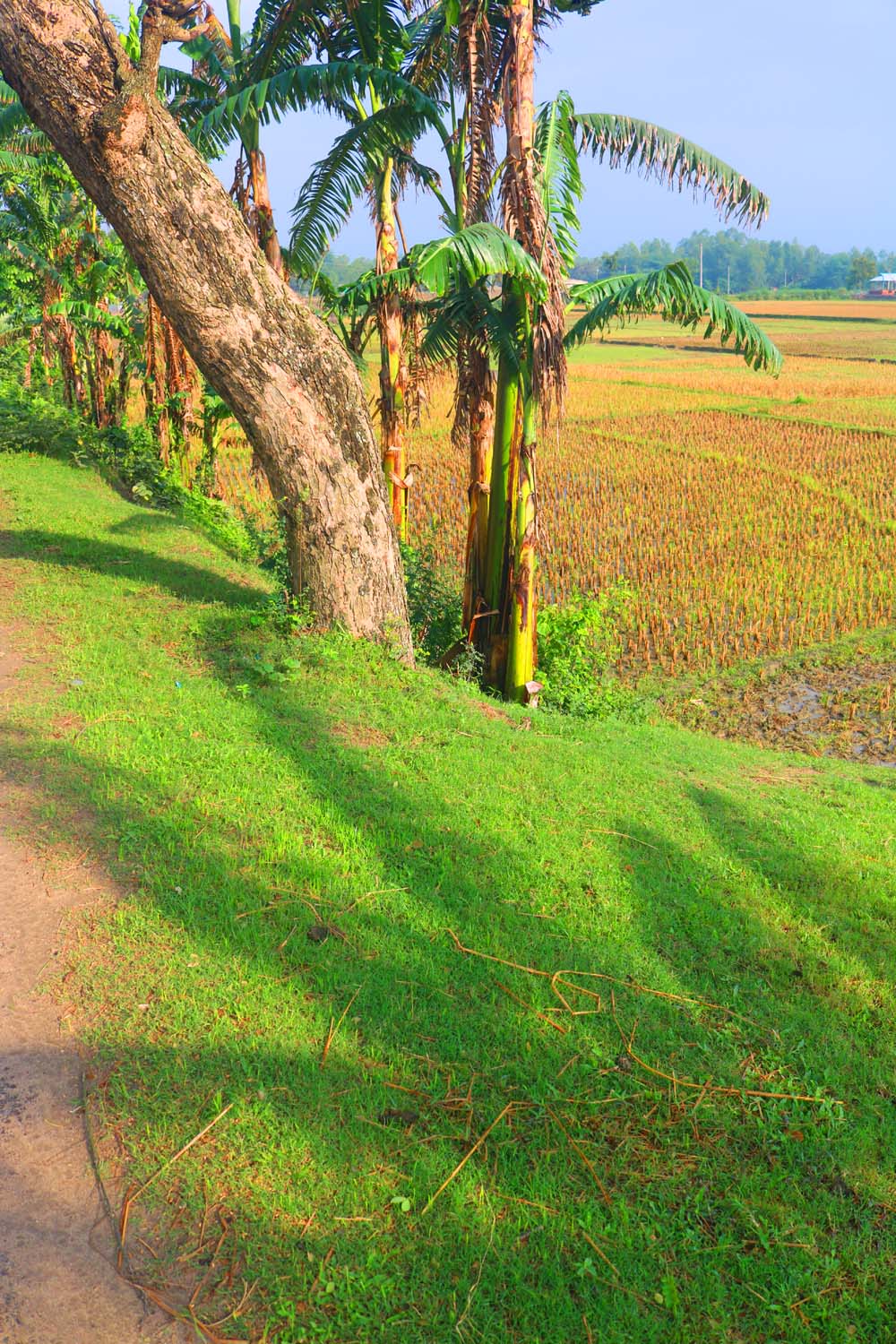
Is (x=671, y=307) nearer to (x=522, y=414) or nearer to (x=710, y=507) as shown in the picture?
(x=522, y=414)

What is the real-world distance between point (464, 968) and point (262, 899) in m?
0.79

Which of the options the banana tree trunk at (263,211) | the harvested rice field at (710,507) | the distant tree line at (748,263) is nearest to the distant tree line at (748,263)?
the distant tree line at (748,263)

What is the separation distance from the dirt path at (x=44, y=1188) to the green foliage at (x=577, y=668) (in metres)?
4.91

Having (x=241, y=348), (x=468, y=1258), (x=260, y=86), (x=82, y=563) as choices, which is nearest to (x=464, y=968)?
(x=468, y=1258)

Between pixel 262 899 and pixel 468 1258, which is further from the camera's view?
pixel 262 899

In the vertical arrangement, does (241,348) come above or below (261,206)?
below

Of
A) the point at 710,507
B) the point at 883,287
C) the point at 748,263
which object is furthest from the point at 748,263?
the point at 710,507

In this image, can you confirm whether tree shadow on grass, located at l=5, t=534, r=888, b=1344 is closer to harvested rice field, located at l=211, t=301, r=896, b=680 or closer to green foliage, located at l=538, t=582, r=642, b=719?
green foliage, located at l=538, t=582, r=642, b=719

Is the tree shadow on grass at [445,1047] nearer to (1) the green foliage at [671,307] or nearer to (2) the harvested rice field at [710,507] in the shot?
(1) the green foliage at [671,307]

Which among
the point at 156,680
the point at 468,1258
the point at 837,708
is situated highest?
the point at 156,680

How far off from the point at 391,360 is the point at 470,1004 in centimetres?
724

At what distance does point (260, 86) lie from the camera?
291 inches

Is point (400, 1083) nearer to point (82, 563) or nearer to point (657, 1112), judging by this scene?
point (657, 1112)

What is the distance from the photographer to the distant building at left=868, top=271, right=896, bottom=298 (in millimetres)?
87062
